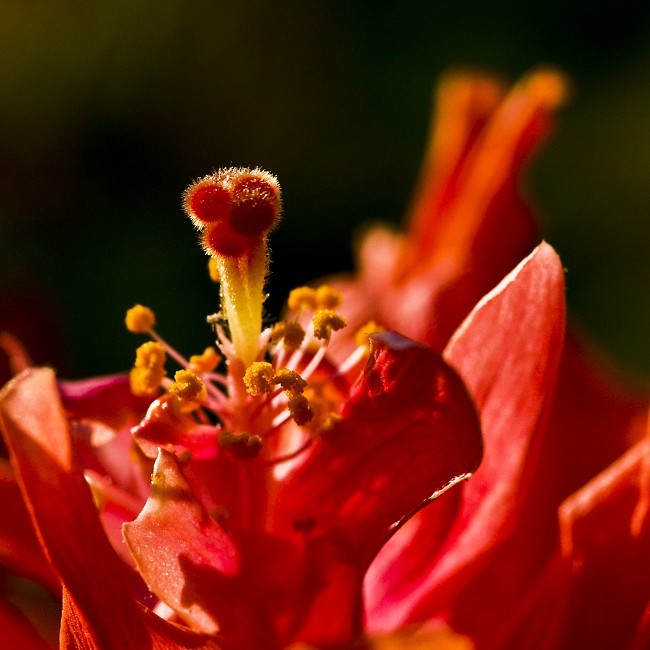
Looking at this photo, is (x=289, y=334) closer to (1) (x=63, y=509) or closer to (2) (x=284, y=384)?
(2) (x=284, y=384)

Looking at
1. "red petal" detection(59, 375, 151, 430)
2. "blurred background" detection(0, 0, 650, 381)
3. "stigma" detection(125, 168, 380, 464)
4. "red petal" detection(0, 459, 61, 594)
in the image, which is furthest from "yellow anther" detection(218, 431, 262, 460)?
"blurred background" detection(0, 0, 650, 381)

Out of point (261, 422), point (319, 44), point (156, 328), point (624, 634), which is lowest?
point (156, 328)

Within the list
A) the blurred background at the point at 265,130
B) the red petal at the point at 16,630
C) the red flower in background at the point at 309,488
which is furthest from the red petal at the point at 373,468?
the blurred background at the point at 265,130

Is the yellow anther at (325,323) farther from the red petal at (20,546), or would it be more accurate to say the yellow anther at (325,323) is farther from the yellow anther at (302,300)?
the red petal at (20,546)

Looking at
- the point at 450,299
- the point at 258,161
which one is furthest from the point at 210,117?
the point at 450,299

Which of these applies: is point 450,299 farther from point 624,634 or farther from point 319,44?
point 319,44

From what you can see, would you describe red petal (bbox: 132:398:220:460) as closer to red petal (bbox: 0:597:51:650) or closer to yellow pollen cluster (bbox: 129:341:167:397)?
yellow pollen cluster (bbox: 129:341:167:397)

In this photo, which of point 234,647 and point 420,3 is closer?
point 234,647
